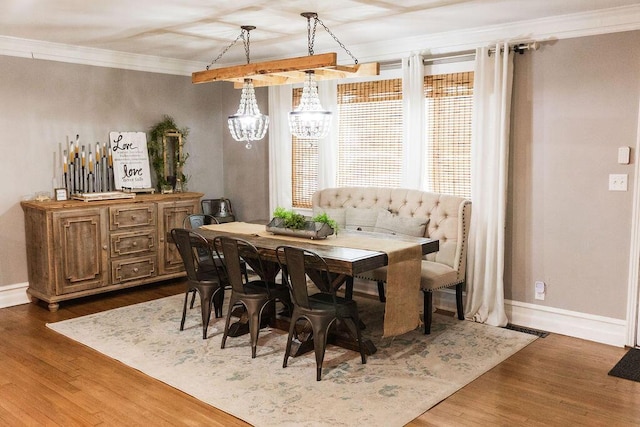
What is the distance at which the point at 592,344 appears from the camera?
14.1 ft

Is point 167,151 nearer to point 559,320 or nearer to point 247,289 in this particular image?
point 247,289

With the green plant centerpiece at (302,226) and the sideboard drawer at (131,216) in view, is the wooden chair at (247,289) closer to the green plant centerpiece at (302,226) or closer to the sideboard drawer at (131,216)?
the green plant centerpiece at (302,226)

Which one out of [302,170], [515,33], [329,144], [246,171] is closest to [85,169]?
[246,171]

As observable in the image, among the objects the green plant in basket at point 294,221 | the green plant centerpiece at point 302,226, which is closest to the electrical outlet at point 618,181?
the green plant centerpiece at point 302,226

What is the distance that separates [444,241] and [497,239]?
43 centimetres

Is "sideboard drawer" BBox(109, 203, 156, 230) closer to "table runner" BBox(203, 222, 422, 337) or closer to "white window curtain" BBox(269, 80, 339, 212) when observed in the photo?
"white window curtain" BBox(269, 80, 339, 212)

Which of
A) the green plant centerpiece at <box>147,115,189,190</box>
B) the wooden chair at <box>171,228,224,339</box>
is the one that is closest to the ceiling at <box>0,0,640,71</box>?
the green plant centerpiece at <box>147,115,189,190</box>

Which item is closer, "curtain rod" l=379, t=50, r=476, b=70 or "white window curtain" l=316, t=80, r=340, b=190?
"curtain rod" l=379, t=50, r=476, b=70

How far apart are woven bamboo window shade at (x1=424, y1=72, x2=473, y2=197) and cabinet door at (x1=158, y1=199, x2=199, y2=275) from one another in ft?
8.48

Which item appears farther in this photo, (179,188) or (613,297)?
(179,188)

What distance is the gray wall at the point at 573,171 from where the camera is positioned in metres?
4.19

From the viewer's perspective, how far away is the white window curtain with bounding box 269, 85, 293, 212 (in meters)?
6.24

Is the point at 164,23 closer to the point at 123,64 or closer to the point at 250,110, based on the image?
the point at 250,110

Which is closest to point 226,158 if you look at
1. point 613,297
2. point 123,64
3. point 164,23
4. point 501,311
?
point 123,64
